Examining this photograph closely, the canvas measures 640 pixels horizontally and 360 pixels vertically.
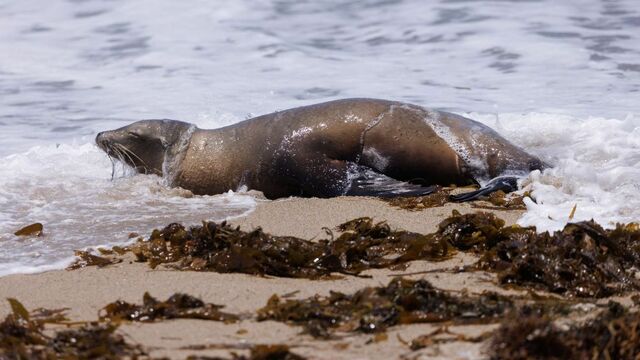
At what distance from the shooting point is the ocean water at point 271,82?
6.79m

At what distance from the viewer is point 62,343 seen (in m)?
3.56

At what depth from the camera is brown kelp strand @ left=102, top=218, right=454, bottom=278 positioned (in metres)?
4.84

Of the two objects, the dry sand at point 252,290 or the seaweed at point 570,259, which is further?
the seaweed at point 570,259

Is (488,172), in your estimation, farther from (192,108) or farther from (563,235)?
(192,108)

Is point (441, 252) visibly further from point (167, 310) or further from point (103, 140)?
point (103, 140)

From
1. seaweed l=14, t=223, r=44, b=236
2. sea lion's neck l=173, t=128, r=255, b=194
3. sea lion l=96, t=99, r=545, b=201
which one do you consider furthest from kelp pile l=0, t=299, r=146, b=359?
sea lion's neck l=173, t=128, r=255, b=194

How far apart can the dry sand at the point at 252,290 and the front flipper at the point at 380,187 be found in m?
0.21

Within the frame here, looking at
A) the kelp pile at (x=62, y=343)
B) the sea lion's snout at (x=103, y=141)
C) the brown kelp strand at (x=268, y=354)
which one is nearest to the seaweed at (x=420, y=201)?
the sea lion's snout at (x=103, y=141)

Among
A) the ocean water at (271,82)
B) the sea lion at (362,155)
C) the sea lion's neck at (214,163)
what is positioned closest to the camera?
the ocean water at (271,82)

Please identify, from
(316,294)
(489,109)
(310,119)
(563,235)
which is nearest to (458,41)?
(489,109)

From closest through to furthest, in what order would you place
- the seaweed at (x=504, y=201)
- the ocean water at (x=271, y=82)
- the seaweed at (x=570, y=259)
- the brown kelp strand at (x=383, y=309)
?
the brown kelp strand at (x=383, y=309) < the seaweed at (x=570, y=259) < the seaweed at (x=504, y=201) < the ocean water at (x=271, y=82)

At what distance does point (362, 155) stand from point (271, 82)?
248 inches

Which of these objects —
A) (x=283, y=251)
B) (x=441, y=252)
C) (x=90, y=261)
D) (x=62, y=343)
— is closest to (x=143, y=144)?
(x=90, y=261)

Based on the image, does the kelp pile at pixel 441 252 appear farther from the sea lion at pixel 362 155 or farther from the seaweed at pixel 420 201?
the sea lion at pixel 362 155
